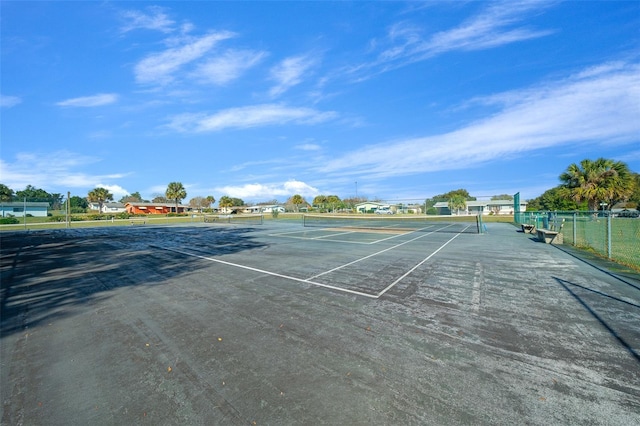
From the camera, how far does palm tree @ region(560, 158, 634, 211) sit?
26.4 metres

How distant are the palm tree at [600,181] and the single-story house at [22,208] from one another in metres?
61.0

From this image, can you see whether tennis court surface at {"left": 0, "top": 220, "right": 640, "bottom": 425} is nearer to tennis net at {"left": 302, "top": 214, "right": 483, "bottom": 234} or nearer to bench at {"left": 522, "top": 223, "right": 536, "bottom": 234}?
bench at {"left": 522, "top": 223, "right": 536, "bottom": 234}

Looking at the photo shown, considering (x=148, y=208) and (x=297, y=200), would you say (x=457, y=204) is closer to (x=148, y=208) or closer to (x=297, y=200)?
(x=297, y=200)

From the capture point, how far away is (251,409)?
95.6 inches

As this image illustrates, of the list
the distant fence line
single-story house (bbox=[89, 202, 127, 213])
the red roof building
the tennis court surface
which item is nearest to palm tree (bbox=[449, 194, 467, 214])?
the distant fence line

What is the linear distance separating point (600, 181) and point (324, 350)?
3696 cm

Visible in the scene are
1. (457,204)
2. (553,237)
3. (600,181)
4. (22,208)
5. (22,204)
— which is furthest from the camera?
(457,204)

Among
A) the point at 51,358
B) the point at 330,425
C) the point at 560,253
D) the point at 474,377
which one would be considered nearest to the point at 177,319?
the point at 51,358

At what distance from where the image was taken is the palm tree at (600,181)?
26438 mm

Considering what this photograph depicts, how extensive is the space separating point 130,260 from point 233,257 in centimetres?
375

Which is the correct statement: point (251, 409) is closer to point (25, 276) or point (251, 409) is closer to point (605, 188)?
point (25, 276)

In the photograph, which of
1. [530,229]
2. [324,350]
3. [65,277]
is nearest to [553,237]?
[530,229]

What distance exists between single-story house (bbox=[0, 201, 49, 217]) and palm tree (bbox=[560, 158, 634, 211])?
6095 centimetres

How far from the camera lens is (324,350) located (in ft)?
11.4
